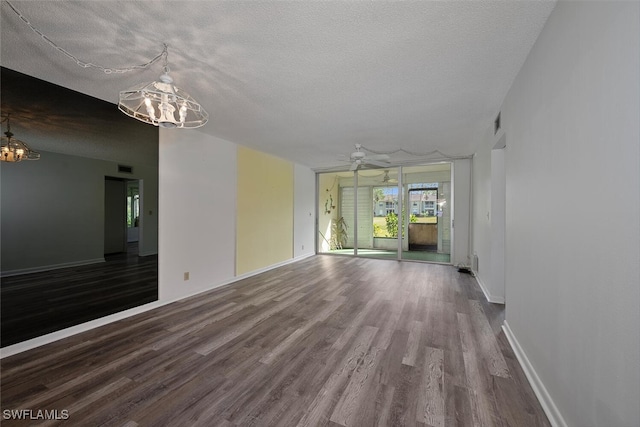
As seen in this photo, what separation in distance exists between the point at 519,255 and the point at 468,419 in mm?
1407

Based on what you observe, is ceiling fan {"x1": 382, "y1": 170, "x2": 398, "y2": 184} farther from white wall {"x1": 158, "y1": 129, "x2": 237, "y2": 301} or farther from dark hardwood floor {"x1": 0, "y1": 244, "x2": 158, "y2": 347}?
dark hardwood floor {"x1": 0, "y1": 244, "x2": 158, "y2": 347}

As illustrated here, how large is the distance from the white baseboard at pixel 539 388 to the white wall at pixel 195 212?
13.1ft

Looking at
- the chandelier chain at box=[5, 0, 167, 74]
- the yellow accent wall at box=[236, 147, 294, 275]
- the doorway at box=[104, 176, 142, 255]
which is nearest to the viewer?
the chandelier chain at box=[5, 0, 167, 74]

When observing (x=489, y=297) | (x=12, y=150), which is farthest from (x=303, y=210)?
(x=12, y=150)

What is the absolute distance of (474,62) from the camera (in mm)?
2006

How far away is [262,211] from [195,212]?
1591 mm

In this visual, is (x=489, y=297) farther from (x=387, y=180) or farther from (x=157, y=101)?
(x=157, y=101)

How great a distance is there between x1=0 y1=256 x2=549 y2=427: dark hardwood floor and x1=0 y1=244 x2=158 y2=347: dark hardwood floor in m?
0.19

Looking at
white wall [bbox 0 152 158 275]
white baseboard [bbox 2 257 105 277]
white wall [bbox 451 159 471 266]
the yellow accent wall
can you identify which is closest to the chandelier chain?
white wall [bbox 0 152 158 275]

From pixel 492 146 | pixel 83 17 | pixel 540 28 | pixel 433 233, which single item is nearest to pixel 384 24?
pixel 540 28

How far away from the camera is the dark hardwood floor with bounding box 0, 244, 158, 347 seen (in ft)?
6.97

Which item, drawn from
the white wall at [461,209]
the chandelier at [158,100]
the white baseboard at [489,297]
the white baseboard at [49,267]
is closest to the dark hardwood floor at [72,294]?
the white baseboard at [49,267]

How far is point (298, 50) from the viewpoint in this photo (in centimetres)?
187

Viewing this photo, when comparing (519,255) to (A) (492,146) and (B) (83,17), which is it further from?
(B) (83,17)
